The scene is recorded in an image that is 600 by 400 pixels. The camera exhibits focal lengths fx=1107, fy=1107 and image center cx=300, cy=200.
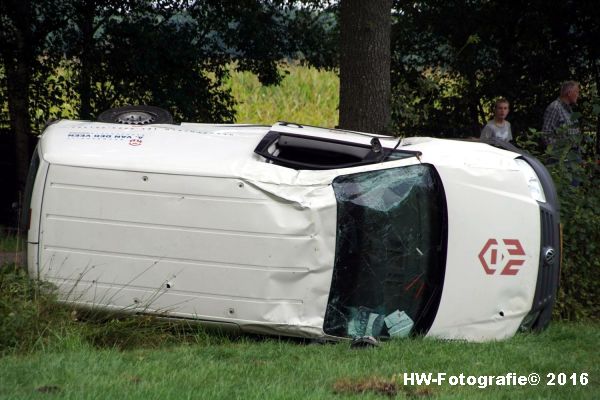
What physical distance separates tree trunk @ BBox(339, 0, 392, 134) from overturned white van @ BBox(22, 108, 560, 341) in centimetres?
405

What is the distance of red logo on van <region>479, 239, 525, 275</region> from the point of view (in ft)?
A: 25.8

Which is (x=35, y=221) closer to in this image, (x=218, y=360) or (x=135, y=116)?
(x=135, y=116)

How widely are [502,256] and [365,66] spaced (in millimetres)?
4654

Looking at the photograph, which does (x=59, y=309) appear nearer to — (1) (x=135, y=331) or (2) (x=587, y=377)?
(1) (x=135, y=331)

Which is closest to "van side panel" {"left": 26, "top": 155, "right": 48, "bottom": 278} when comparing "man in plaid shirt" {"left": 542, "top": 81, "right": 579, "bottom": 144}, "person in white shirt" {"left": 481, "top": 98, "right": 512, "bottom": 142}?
"man in plaid shirt" {"left": 542, "top": 81, "right": 579, "bottom": 144}

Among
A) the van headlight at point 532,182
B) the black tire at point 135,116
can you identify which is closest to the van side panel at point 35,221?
the black tire at point 135,116

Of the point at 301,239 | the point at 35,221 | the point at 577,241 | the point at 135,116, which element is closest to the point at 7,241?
the point at 135,116

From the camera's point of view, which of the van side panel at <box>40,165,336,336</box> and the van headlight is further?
the van headlight

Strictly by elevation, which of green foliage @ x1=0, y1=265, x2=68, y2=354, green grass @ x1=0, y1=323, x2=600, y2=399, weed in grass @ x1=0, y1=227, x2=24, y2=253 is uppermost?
green foliage @ x1=0, y1=265, x2=68, y2=354

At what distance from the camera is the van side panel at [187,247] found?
25.3 ft

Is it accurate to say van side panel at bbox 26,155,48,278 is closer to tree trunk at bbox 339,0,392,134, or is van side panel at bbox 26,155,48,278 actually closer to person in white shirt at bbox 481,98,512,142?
tree trunk at bbox 339,0,392,134

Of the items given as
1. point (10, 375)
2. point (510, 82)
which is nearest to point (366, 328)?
point (10, 375)

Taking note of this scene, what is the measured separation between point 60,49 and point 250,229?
29.0 ft

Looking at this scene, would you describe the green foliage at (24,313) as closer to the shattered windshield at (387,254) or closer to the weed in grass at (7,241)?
the shattered windshield at (387,254)
